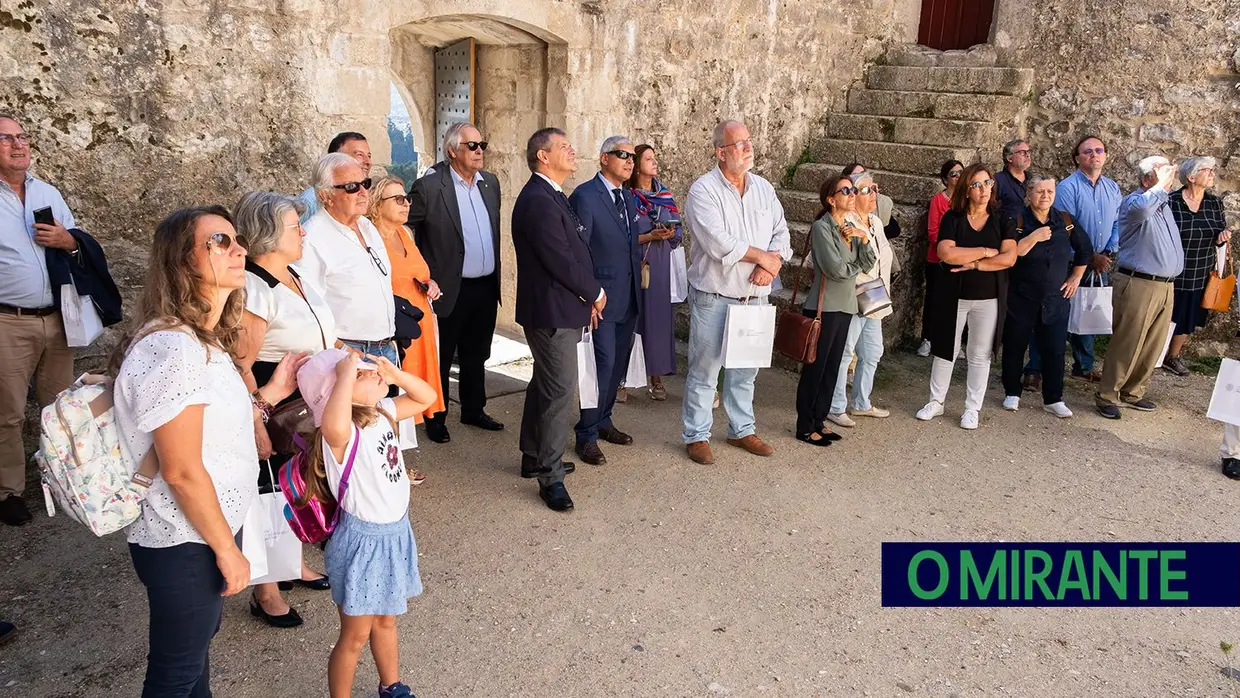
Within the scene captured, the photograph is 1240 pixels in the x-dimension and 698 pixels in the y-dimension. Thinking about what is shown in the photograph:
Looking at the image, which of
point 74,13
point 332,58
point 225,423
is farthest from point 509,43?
point 225,423

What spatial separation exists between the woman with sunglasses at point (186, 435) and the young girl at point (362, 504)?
0.80 feet

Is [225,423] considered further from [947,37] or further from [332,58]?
[947,37]

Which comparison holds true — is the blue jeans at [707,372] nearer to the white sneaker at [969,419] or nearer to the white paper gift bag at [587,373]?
the white paper gift bag at [587,373]

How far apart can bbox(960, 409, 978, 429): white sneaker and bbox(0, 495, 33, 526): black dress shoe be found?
5.04 meters

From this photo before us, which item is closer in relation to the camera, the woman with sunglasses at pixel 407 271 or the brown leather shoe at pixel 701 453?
the woman with sunglasses at pixel 407 271

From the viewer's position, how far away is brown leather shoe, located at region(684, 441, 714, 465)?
4930mm

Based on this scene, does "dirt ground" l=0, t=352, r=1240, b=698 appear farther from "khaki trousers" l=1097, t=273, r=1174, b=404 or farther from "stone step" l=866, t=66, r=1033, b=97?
"stone step" l=866, t=66, r=1033, b=97

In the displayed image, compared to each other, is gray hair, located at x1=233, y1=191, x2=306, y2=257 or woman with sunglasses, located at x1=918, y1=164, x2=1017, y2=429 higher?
gray hair, located at x1=233, y1=191, x2=306, y2=257

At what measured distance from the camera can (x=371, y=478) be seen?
2488mm

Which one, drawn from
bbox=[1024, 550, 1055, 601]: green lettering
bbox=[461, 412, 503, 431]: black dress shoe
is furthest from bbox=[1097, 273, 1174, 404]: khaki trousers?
bbox=[461, 412, 503, 431]: black dress shoe

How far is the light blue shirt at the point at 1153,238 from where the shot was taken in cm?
573

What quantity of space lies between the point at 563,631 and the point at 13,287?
2.73 m

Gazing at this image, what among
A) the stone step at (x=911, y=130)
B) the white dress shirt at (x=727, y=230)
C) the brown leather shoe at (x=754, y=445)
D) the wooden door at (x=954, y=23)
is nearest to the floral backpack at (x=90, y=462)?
the white dress shirt at (x=727, y=230)

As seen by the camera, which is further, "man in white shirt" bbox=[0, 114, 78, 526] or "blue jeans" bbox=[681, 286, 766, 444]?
"blue jeans" bbox=[681, 286, 766, 444]
